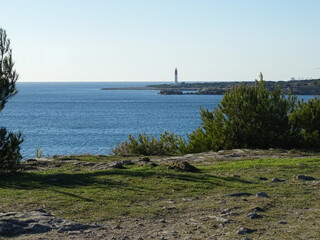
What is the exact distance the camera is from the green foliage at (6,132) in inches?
609

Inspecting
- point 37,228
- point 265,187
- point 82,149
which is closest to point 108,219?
point 37,228

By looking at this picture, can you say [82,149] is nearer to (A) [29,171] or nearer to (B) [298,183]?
(A) [29,171]

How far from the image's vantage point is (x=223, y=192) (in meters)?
11.8

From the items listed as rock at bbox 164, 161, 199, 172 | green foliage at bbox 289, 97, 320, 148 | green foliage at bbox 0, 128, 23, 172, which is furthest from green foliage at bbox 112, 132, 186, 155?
green foliage at bbox 0, 128, 23, 172

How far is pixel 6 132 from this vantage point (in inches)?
629

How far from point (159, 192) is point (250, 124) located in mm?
12267

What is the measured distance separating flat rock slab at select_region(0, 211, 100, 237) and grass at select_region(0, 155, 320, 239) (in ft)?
1.55

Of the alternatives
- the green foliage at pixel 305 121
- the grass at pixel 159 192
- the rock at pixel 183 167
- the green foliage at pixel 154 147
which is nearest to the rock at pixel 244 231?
the grass at pixel 159 192

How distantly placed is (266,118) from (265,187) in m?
11.3

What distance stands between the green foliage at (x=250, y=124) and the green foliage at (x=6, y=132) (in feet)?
32.7

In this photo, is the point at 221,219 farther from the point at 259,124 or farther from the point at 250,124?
the point at 259,124

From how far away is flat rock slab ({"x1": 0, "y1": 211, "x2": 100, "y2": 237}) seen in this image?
8.55 metres

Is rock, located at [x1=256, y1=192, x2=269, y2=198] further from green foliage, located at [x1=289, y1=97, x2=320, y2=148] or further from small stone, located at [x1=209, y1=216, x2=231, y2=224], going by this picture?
green foliage, located at [x1=289, y1=97, x2=320, y2=148]

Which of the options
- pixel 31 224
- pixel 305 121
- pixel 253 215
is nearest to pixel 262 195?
pixel 253 215
